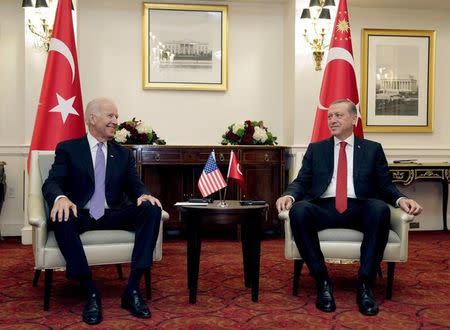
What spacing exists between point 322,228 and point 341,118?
0.69 metres

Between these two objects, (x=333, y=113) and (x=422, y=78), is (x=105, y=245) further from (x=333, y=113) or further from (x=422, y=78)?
(x=422, y=78)

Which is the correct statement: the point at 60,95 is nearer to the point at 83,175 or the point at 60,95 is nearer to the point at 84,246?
the point at 83,175

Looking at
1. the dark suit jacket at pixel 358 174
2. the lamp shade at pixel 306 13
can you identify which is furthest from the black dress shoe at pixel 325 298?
the lamp shade at pixel 306 13

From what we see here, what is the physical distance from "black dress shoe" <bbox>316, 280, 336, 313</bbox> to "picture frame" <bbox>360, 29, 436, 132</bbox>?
3.64 metres

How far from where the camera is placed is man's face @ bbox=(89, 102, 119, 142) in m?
3.22

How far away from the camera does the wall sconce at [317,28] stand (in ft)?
17.8

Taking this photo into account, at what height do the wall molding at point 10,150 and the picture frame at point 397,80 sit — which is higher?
the picture frame at point 397,80

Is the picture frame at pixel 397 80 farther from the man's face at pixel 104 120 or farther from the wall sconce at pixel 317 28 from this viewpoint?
the man's face at pixel 104 120

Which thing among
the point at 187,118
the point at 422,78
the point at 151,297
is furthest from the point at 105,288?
the point at 422,78

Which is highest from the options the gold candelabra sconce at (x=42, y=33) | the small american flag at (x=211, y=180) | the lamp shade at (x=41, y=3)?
the lamp shade at (x=41, y=3)

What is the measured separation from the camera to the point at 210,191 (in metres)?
3.35

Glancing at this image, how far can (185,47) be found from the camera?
19.9ft

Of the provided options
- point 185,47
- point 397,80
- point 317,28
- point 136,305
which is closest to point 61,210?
point 136,305

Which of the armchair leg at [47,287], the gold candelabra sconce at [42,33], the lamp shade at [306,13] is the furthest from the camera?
the lamp shade at [306,13]
